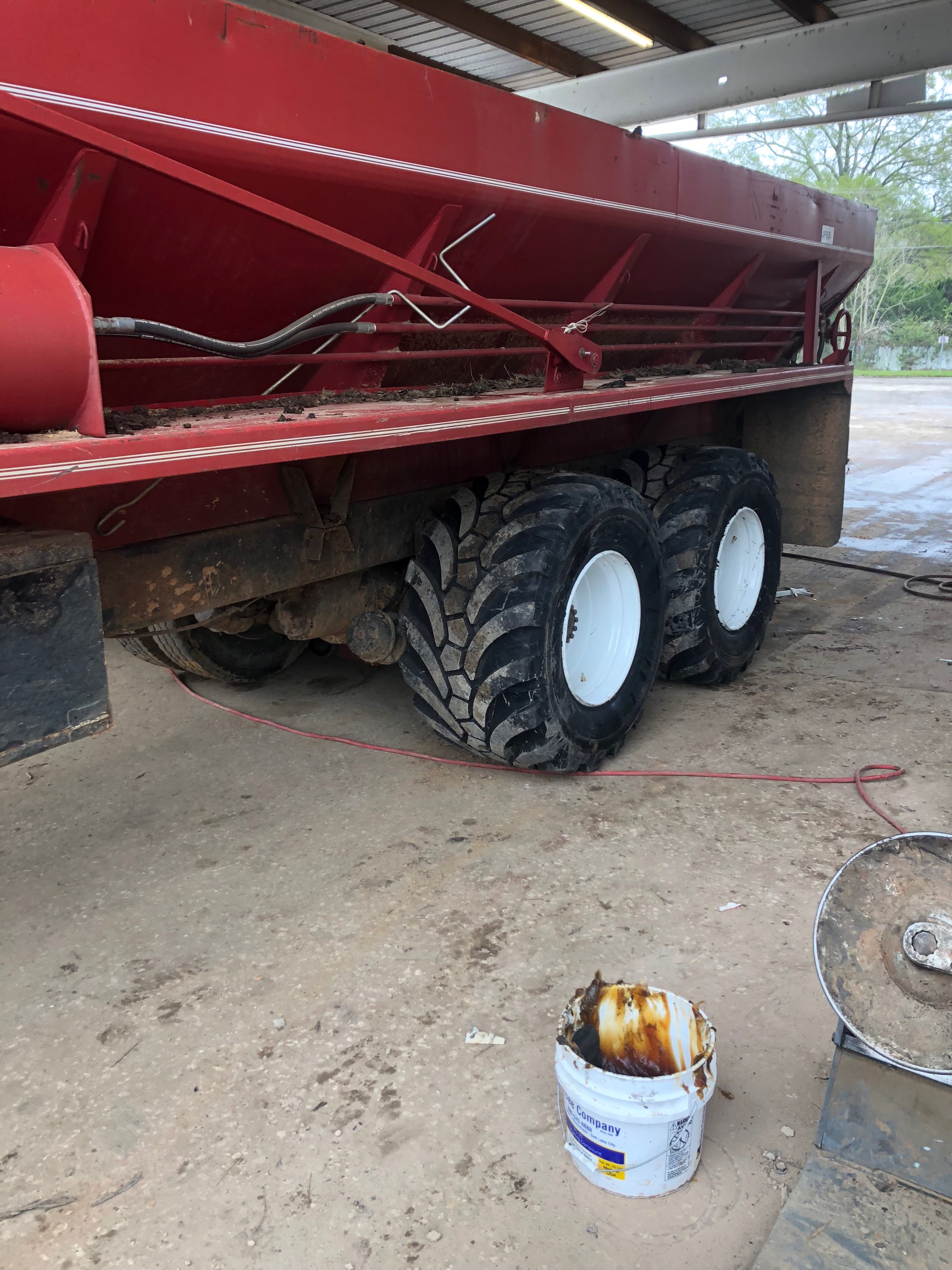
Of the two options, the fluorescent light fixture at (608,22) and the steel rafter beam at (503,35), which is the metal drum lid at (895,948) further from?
the fluorescent light fixture at (608,22)

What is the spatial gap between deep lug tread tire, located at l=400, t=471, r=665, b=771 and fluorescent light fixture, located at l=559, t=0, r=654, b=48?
4.96 m

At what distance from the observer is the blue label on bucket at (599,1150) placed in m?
1.84

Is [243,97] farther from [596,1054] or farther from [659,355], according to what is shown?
[659,355]

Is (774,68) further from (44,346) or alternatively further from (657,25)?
(44,346)

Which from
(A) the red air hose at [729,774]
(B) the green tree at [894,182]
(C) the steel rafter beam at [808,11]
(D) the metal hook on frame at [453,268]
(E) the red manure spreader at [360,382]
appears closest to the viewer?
(E) the red manure spreader at [360,382]

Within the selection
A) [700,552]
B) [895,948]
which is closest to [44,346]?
[895,948]

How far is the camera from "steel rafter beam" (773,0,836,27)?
7.37m

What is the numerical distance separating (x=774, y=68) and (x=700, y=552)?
19.4 ft

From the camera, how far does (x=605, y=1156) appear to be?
6.10 ft

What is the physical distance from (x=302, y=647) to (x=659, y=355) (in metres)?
2.23

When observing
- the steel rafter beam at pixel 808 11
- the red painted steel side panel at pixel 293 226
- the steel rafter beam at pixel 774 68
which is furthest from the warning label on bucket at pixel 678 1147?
the steel rafter beam at pixel 808 11

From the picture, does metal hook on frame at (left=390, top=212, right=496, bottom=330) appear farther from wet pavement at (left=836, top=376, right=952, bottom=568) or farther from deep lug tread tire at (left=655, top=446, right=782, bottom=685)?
wet pavement at (left=836, top=376, right=952, bottom=568)

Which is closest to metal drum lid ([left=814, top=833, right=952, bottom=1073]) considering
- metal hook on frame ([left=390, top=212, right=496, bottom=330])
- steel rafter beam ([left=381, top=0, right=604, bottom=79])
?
metal hook on frame ([left=390, top=212, right=496, bottom=330])

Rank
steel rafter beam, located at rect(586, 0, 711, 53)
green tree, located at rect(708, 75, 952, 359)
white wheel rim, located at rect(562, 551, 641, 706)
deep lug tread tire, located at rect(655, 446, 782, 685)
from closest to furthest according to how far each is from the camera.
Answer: white wheel rim, located at rect(562, 551, 641, 706) → deep lug tread tire, located at rect(655, 446, 782, 685) → steel rafter beam, located at rect(586, 0, 711, 53) → green tree, located at rect(708, 75, 952, 359)
